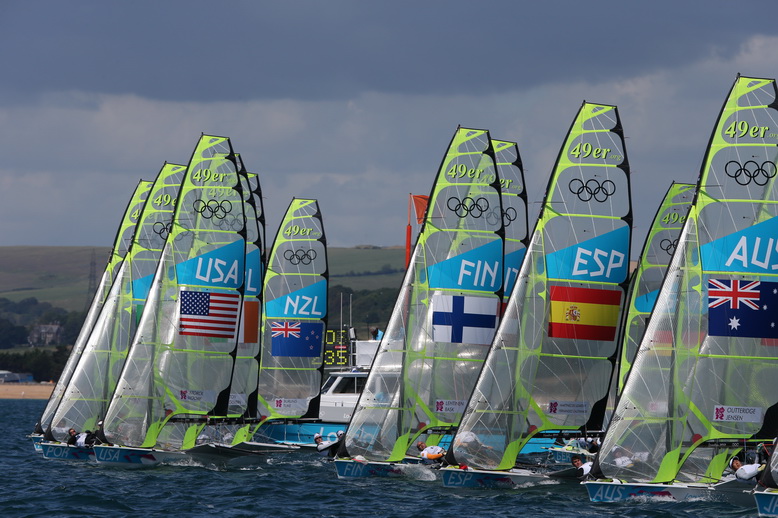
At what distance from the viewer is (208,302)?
40.8 m

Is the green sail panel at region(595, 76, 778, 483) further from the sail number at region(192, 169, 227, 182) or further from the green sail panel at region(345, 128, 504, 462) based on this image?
the sail number at region(192, 169, 227, 182)

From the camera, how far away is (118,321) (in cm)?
4638

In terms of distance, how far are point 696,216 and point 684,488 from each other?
6.71 metres

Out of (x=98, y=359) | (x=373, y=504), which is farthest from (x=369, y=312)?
(x=373, y=504)

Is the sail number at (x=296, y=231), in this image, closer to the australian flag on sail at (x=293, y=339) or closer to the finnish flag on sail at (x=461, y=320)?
the australian flag on sail at (x=293, y=339)

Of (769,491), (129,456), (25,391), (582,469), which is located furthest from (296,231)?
(25,391)

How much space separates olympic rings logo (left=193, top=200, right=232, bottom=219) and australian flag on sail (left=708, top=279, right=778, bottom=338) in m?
16.8

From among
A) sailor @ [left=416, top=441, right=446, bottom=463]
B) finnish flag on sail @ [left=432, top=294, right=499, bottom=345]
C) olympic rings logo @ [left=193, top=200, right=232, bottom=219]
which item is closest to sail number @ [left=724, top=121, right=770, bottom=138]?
finnish flag on sail @ [left=432, top=294, right=499, bottom=345]

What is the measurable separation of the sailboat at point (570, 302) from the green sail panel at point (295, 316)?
14442 mm

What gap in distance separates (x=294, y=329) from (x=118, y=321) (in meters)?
7.04

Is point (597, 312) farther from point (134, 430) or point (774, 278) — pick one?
point (134, 430)

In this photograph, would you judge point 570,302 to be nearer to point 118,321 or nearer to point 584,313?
point 584,313

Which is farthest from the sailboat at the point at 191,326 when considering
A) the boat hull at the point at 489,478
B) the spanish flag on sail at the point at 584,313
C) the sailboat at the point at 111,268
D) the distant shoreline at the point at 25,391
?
the distant shoreline at the point at 25,391

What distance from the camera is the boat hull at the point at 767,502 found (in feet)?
86.9
